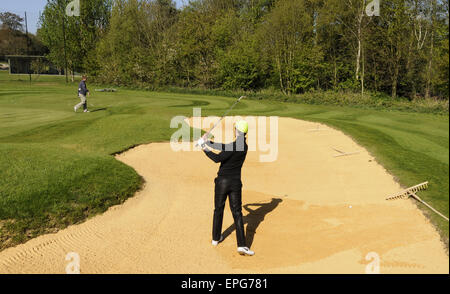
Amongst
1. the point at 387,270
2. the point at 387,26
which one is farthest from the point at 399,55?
the point at 387,270

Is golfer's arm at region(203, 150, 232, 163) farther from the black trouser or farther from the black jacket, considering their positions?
the black trouser

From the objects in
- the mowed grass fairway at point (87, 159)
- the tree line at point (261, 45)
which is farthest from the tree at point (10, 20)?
the mowed grass fairway at point (87, 159)

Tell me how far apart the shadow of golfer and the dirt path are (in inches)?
1.1

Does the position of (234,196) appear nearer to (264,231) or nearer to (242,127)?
(242,127)

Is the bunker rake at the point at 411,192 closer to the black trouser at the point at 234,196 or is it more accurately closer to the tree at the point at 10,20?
the black trouser at the point at 234,196

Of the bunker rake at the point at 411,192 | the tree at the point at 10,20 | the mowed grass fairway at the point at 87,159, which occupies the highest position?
the tree at the point at 10,20

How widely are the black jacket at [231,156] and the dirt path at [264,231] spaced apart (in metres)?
1.77

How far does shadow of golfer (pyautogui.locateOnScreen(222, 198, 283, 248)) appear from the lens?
8.61 meters

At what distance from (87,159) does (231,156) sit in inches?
251

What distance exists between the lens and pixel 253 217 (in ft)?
31.6

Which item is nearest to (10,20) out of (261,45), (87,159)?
(261,45)

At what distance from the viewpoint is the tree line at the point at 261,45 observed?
38594mm

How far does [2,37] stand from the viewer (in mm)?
106938
